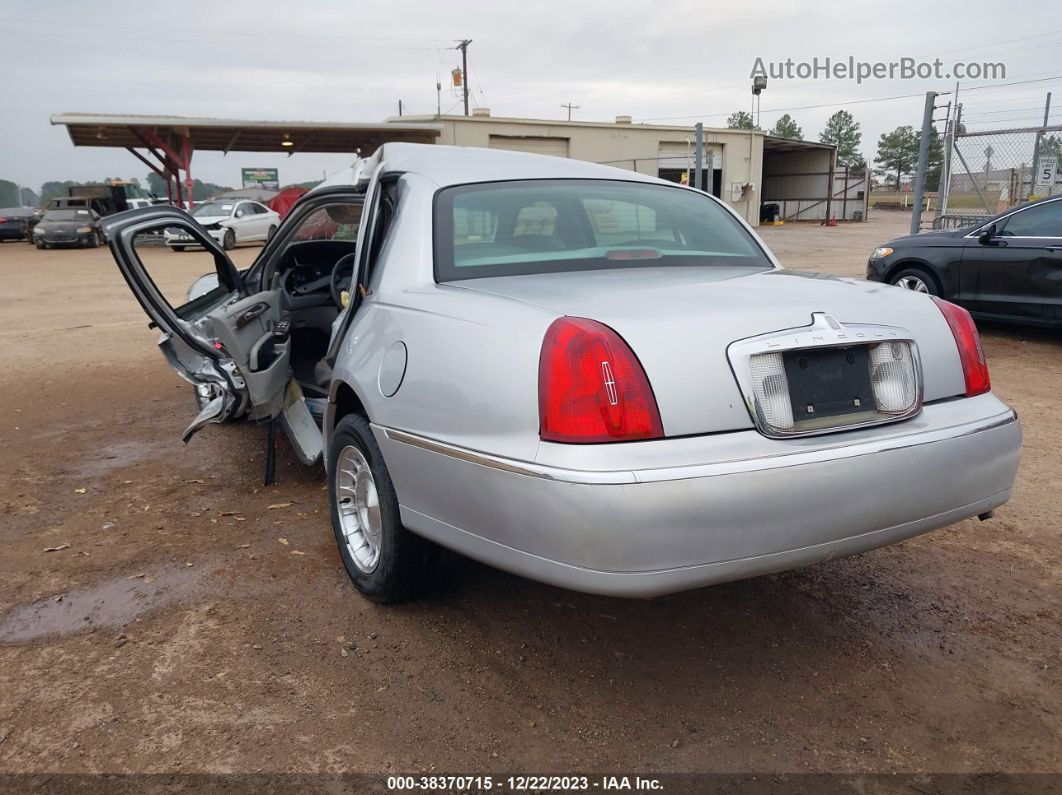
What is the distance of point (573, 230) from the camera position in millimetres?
3318

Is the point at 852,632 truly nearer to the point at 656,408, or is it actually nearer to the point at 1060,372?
the point at 656,408

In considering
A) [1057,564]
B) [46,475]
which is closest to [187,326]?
[46,475]

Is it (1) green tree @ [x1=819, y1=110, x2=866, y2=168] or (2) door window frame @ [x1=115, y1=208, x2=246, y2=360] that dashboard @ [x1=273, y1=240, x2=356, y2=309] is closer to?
(2) door window frame @ [x1=115, y1=208, x2=246, y2=360]

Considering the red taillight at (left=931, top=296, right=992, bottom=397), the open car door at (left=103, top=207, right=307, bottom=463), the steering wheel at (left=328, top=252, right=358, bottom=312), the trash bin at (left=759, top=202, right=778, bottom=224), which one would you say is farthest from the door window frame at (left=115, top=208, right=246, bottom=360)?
the trash bin at (left=759, top=202, right=778, bottom=224)

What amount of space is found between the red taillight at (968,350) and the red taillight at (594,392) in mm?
1221

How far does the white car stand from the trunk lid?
23902 mm

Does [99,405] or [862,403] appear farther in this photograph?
[99,405]

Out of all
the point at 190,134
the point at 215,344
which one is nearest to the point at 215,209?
the point at 190,134

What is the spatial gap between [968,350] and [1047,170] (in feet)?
35.1

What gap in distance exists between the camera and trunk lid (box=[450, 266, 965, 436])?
229cm

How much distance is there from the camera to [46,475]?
4.91m

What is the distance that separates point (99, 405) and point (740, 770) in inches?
233

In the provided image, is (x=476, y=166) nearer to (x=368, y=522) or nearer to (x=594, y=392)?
(x=368, y=522)

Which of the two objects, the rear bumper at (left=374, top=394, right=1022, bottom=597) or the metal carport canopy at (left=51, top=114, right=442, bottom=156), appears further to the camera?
the metal carport canopy at (left=51, top=114, right=442, bottom=156)
